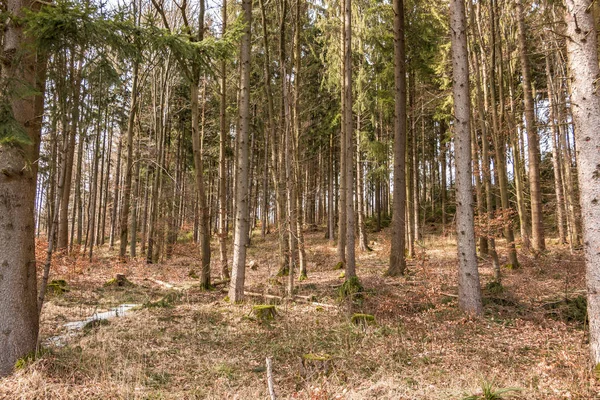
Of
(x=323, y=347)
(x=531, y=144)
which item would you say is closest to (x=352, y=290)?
(x=323, y=347)

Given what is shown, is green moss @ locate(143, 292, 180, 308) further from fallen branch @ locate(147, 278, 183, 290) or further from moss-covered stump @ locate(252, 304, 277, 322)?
moss-covered stump @ locate(252, 304, 277, 322)

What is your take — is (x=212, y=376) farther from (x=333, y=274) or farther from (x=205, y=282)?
(x=333, y=274)

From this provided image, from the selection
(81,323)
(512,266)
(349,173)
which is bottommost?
(81,323)

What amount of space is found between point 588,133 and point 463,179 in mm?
3007

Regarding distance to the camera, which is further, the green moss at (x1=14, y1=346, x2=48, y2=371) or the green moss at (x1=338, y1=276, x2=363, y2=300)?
the green moss at (x1=338, y1=276, x2=363, y2=300)

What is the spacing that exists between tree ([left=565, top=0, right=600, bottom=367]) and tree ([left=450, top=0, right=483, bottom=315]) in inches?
111

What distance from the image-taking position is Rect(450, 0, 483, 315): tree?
7371 mm

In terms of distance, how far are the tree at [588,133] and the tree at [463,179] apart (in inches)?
111

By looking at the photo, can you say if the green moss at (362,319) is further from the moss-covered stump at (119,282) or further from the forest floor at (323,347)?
the moss-covered stump at (119,282)

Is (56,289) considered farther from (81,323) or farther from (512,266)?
(512,266)

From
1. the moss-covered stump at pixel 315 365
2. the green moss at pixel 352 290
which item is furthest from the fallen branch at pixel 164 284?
the moss-covered stump at pixel 315 365

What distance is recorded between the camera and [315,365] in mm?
5008


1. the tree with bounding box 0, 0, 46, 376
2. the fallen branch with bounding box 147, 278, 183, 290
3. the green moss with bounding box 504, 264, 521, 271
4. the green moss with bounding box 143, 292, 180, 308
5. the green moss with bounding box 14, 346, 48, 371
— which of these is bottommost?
the green moss with bounding box 143, 292, 180, 308

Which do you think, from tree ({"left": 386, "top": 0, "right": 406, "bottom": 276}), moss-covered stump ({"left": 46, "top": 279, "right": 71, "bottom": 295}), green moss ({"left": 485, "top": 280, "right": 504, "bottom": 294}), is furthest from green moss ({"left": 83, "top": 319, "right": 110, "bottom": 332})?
green moss ({"left": 485, "top": 280, "right": 504, "bottom": 294})
